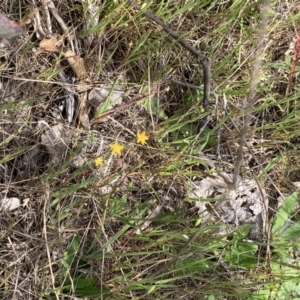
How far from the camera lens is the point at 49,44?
1536 mm

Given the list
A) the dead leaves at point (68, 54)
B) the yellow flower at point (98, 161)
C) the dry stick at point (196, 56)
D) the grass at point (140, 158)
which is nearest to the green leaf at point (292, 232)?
the grass at point (140, 158)

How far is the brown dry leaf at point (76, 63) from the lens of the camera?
156 centimetres

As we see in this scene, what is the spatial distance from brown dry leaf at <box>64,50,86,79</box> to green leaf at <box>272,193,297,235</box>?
856 millimetres

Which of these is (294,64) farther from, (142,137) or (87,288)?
(87,288)

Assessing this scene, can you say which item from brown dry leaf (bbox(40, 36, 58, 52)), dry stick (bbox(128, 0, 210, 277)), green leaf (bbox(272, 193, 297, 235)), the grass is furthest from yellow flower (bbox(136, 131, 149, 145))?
green leaf (bbox(272, 193, 297, 235))

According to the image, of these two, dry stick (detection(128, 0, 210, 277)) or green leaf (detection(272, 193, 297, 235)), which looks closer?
dry stick (detection(128, 0, 210, 277))

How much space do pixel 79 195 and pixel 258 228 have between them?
0.68 meters

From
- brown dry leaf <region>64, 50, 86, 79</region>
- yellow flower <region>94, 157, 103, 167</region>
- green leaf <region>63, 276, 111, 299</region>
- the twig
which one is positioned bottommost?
green leaf <region>63, 276, 111, 299</region>

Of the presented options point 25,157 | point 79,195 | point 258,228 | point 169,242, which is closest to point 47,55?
point 25,157

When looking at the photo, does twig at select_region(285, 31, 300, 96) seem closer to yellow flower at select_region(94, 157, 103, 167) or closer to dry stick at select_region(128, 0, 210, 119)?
dry stick at select_region(128, 0, 210, 119)

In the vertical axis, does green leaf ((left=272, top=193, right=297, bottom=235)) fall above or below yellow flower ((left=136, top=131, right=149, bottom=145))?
below

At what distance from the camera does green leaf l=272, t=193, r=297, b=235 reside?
5.62 feet

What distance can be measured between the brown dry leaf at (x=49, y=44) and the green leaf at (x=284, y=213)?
972 millimetres

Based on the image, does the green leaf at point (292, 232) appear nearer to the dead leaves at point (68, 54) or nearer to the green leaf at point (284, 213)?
the green leaf at point (284, 213)
